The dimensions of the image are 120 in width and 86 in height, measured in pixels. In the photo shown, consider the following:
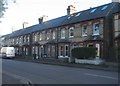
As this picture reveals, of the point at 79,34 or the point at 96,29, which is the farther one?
the point at 79,34

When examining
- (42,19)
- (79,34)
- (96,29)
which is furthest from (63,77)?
(42,19)

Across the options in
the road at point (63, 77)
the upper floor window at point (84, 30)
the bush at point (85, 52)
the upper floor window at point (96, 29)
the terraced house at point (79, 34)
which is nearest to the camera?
the road at point (63, 77)

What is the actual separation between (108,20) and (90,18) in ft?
10.8

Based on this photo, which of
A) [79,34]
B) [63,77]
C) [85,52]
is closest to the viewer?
[63,77]

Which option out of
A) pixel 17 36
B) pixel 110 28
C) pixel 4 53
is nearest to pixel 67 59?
pixel 110 28

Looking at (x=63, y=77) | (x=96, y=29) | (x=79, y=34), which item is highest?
(x=96, y=29)

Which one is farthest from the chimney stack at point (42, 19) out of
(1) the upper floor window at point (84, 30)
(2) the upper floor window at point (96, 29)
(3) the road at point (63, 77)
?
(3) the road at point (63, 77)

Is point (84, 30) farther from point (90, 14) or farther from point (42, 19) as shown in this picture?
point (42, 19)

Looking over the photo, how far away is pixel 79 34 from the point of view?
43406 millimetres

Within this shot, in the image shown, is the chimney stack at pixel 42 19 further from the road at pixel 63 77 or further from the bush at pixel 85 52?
the road at pixel 63 77

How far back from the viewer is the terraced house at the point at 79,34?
1475 inches

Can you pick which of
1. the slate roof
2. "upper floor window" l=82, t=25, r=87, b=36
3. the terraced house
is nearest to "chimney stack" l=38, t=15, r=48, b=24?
the terraced house

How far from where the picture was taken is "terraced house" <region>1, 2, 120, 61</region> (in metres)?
37.5

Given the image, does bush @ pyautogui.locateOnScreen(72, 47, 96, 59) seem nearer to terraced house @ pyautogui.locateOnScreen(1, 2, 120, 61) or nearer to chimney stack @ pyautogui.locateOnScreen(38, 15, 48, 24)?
terraced house @ pyautogui.locateOnScreen(1, 2, 120, 61)
